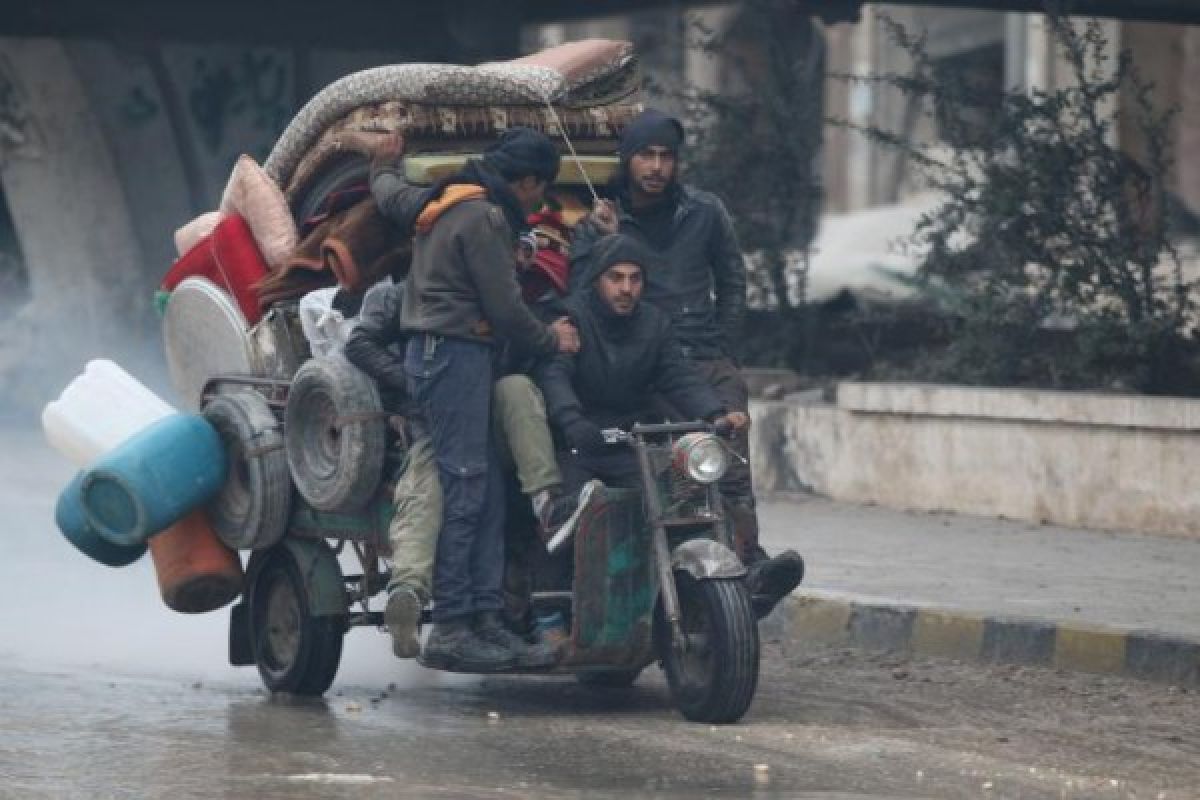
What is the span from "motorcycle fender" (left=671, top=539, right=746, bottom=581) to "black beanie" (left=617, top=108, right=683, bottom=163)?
4.66 feet

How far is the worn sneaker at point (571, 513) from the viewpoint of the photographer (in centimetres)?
794

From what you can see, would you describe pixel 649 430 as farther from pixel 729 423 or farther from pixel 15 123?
pixel 15 123

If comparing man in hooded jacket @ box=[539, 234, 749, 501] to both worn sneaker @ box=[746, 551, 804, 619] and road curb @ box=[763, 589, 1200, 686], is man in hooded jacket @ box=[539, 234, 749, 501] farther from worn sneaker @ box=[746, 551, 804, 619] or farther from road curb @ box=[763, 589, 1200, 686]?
road curb @ box=[763, 589, 1200, 686]

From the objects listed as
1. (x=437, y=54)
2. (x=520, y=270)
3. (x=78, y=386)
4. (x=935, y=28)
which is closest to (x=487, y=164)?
(x=520, y=270)

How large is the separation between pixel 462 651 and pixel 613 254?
4.26 feet

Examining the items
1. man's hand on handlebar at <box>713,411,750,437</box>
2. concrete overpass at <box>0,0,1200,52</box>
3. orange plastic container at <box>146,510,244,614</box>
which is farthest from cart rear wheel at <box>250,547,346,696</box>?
concrete overpass at <box>0,0,1200,52</box>

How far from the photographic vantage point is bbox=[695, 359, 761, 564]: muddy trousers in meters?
8.67

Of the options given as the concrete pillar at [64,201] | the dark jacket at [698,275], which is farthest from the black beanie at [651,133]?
the concrete pillar at [64,201]

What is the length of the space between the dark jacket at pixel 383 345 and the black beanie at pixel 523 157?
51 centimetres

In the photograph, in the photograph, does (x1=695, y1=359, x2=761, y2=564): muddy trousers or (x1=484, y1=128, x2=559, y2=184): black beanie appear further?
(x1=695, y1=359, x2=761, y2=564): muddy trousers

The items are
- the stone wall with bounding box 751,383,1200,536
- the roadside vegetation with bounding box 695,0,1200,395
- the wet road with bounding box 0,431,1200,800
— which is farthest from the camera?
the roadside vegetation with bounding box 695,0,1200,395

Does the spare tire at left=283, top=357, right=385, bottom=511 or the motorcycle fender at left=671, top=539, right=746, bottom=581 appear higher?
the spare tire at left=283, top=357, right=385, bottom=511

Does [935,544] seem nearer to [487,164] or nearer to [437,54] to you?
[487,164]

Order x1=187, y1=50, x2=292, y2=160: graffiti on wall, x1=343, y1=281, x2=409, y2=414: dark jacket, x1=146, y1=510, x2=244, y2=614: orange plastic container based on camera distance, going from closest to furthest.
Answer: x1=343, y1=281, x2=409, y2=414: dark jacket < x1=146, y1=510, x2=244, y2=614: orange plastic container < x1=187, y1=50, x2=292, y2=160: graffiti on wall
